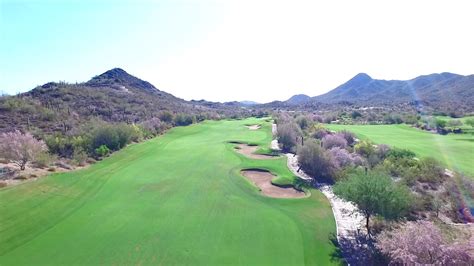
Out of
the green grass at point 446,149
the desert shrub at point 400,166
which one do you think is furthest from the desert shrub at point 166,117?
the desert shrub at point 400,166

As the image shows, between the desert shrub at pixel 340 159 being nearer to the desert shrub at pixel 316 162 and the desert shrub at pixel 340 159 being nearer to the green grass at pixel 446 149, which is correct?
the desert shrub at pixel 316 162

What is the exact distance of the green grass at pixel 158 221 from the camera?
18.3 metres

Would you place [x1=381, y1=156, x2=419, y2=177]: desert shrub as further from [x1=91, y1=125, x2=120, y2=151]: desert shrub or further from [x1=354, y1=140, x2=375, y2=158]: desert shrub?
[x1=91, y1=125, x2=120, y2=151]: desert shrub

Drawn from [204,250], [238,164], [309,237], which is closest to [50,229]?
[204,250]

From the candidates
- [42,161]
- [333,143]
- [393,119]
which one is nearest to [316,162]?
[333,143]

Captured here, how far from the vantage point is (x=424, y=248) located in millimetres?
15508

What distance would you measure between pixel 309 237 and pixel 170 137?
5034 centimetres

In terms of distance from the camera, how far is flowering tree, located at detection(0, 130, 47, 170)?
33.4 meters

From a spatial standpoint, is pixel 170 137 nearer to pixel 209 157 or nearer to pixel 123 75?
pixel 209 157

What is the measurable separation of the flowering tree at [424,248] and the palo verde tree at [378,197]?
4.09 metres

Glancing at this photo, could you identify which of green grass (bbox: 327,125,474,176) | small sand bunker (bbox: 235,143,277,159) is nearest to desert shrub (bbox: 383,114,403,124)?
green grass (bbox: 327,125,474,176)

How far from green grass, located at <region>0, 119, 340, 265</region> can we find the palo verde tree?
304cm

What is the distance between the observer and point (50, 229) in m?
21.0

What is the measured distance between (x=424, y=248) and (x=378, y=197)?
19.6 ft
